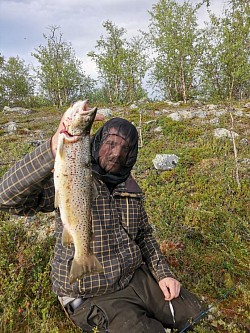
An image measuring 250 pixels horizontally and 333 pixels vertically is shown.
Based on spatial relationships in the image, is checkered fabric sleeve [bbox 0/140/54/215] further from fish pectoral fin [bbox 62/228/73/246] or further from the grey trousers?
the grey trousers

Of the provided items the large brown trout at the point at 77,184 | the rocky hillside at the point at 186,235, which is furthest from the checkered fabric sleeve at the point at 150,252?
the large brown trout at the point at 77,184

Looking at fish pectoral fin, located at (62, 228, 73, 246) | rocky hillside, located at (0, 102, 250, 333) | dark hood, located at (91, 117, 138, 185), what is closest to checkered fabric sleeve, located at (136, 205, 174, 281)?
dark hood, located at (91, 117, 138, 185)

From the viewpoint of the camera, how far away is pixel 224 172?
28.3 ft

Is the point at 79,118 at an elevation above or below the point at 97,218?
above

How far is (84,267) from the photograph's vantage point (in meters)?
2.52

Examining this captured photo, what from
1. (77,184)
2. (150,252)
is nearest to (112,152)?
(77,184)

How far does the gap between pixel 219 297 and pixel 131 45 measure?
1713 cm

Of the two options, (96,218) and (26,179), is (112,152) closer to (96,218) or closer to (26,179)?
(96,218)

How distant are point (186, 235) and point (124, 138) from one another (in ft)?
10.6

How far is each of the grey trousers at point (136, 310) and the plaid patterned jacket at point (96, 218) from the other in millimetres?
93

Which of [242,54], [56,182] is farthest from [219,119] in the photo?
[56,182]

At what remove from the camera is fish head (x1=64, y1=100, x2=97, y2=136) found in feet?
6.44

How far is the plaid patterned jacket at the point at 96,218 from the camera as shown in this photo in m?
2.41

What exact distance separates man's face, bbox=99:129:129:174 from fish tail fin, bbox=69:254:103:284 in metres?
0.87
